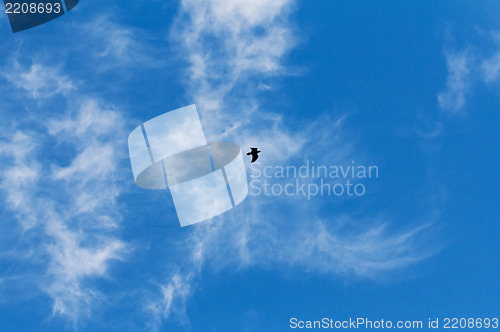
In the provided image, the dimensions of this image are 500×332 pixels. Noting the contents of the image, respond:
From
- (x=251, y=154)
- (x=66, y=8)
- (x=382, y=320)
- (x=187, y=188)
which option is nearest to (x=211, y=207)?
(x=187, y=188)

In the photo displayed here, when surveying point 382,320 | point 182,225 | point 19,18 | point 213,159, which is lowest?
point 382,320

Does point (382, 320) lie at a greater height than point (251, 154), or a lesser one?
lesser

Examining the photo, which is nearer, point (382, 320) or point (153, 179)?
point (382, 320)

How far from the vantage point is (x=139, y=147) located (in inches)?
2296

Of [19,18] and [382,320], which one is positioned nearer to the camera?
[382,320]

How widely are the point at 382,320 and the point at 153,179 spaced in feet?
108

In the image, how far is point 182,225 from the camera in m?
59.0

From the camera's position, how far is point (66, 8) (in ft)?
→ 201

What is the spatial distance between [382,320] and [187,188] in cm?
2835

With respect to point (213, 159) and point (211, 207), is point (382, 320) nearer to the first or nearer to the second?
point (211, 207)

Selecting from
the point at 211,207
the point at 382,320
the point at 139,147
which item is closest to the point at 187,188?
the point at 211,207

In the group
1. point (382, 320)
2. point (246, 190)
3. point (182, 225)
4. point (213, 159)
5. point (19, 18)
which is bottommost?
point (382, 320)

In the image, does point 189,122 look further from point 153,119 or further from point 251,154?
point 251,154

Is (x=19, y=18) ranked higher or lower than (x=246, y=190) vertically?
higher
